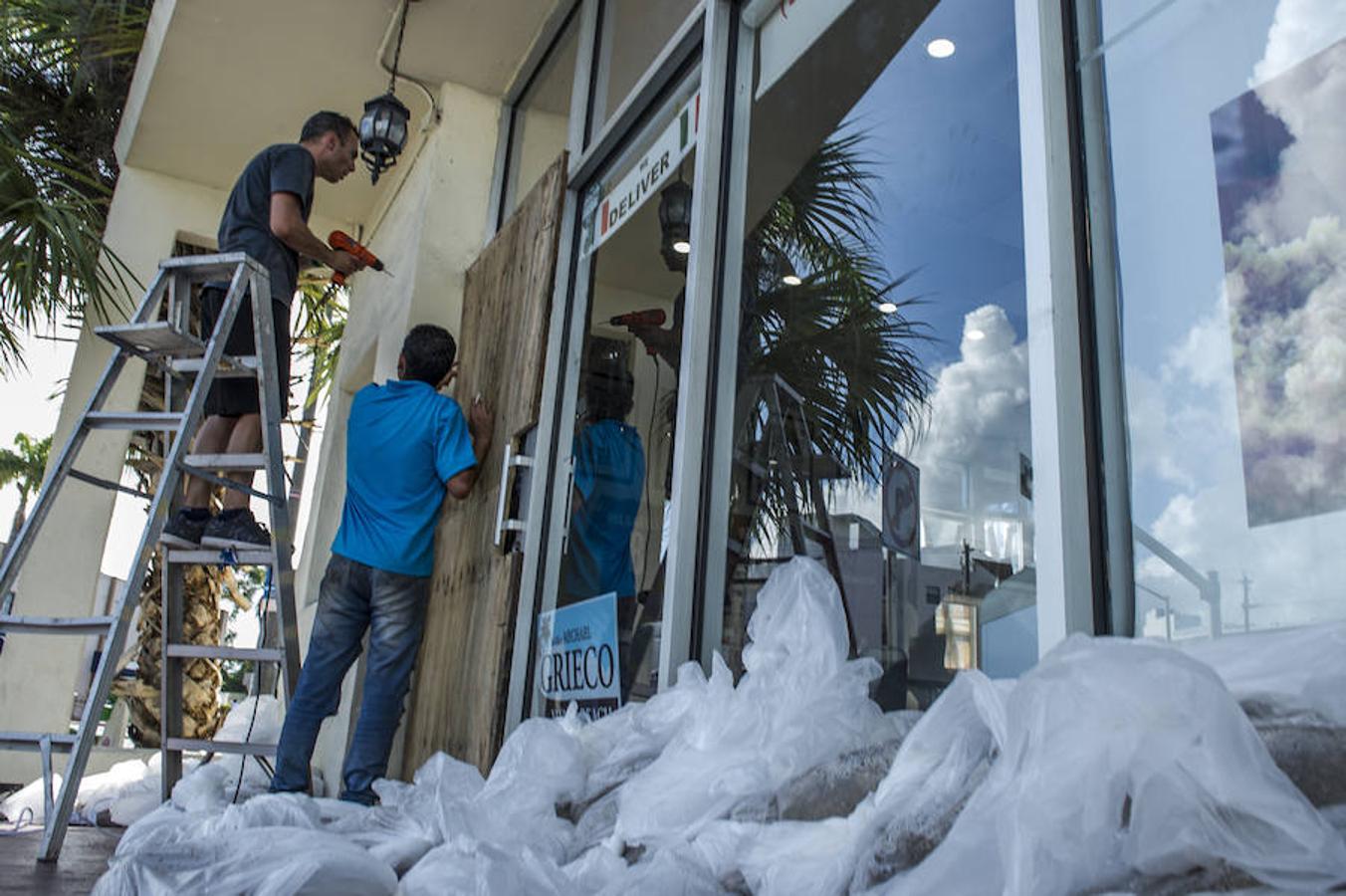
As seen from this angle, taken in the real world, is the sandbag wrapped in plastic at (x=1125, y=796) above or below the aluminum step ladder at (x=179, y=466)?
below

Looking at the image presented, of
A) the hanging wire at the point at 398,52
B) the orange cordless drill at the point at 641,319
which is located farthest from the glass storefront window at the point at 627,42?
the hanging wire at the point at 398,52

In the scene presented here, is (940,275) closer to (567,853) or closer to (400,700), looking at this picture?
(567,853)

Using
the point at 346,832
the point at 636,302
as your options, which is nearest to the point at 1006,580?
the point at 346,832

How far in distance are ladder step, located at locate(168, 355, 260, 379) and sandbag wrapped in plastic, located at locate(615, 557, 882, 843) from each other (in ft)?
6.97

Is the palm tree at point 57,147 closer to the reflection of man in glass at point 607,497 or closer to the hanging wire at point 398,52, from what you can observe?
the hanging wire at point 398,52

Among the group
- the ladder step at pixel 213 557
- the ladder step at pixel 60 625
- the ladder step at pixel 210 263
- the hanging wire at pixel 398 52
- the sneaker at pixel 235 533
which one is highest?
the hanging wire at pixel 398 52

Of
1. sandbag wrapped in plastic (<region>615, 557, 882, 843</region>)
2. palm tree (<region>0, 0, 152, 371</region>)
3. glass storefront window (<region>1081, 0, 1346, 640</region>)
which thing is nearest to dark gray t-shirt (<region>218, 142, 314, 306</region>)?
palm tree (<region>0, 0, 152, 371</region>)

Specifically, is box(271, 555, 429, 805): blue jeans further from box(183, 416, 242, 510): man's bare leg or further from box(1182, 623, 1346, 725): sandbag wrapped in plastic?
box(1182, 623, 1346, 725): sandbag wrapped in plastic

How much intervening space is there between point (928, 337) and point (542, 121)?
336 centimetres

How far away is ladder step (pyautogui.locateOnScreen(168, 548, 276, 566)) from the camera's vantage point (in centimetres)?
339

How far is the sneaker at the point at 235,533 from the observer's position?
3.41 m

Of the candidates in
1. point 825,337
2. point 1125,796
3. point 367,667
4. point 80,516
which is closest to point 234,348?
point 367,667

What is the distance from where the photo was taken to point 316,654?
Answer: 3.51 meters

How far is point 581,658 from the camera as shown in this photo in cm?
299
